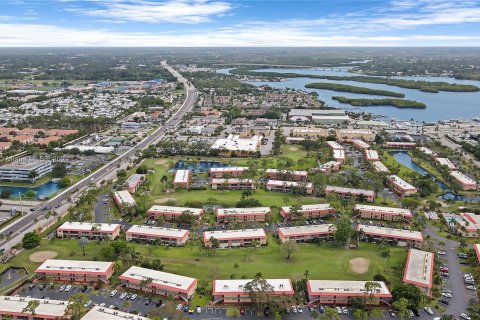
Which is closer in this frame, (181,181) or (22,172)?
(181,181)

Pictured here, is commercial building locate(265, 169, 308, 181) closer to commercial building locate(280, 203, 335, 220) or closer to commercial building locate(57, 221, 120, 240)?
commercial building locate(280, 203, 335, 220)

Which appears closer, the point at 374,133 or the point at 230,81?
the point at 374,133

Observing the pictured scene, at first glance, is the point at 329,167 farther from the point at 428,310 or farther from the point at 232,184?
the point at 428,310

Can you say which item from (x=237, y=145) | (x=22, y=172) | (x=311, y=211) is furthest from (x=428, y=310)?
(x=22, y=172)

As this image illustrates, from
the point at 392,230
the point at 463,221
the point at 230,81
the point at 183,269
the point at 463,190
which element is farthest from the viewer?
the point at 230,81

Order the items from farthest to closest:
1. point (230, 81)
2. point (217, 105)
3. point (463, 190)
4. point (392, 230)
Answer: point (230, 81), point (217, 105), point (463, 190), point (392, 230)

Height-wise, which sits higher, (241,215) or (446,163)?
(446,163)

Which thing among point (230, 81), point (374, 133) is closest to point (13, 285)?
point (374, 133)

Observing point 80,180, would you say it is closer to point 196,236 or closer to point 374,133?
point 196,236
